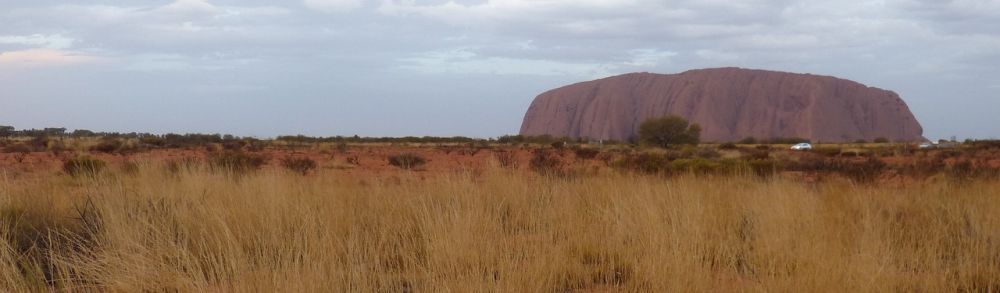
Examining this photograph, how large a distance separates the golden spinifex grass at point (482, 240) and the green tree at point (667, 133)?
160 feet

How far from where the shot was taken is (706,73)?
110 metres

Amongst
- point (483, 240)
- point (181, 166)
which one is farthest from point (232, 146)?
point (483, 240)

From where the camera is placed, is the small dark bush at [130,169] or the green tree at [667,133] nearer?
the small dark bush at [130,169]

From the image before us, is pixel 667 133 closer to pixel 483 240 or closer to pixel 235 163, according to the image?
pixel 235 163

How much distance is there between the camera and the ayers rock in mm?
95875

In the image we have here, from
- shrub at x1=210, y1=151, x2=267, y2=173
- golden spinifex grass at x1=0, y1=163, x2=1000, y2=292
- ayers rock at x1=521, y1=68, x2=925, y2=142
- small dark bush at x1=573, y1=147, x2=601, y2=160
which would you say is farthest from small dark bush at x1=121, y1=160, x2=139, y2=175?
ayers rock at x1=521, y1=68, x2=925, y2=142

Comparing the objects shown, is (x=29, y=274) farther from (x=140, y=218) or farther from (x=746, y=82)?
(x=746, y=82)

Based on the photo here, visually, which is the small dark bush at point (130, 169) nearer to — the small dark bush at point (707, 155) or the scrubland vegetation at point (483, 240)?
the scrubland vegetation at point (483, 240)

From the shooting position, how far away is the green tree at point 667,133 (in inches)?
2228

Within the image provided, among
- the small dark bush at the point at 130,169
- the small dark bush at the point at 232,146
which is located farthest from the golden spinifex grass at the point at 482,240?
the small dark bush at the point at 232,146

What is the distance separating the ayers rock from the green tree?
1285 inches

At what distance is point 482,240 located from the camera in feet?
A: 17.3

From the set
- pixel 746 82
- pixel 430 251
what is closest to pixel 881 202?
pixel 430 251

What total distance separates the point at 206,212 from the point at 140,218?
0.56 meters
